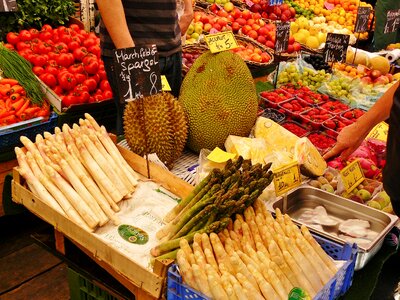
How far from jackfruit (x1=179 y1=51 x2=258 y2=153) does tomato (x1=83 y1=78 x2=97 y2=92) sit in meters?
1.72

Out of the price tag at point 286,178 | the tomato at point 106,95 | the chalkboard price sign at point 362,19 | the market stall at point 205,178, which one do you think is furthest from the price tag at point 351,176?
the tomato at point 106,95

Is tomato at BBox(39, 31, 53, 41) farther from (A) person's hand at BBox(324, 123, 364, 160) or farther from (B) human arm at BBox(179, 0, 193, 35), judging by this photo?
(A) person's hand at BBox(324, 123, 364, 160)

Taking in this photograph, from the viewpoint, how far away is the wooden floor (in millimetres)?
3104

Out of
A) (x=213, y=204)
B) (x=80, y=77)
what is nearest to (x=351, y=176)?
(x=213, y=204)

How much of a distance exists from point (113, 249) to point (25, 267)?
195 centimetres

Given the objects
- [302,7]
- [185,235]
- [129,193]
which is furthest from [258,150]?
[302,7]

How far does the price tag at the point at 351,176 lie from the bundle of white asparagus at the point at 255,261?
68 cm

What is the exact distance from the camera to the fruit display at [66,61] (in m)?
4.20

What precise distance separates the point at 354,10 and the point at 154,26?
6.10 m

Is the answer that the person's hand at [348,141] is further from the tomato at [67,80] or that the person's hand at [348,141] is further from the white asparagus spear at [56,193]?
the tomato at [67,80]

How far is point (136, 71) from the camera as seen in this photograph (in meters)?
2.13

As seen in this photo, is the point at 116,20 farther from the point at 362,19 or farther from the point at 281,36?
the point at 362,19

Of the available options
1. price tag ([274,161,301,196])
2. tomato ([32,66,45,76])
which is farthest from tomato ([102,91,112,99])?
price tag ([274,161,301,196])

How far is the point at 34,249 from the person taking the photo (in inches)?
138
